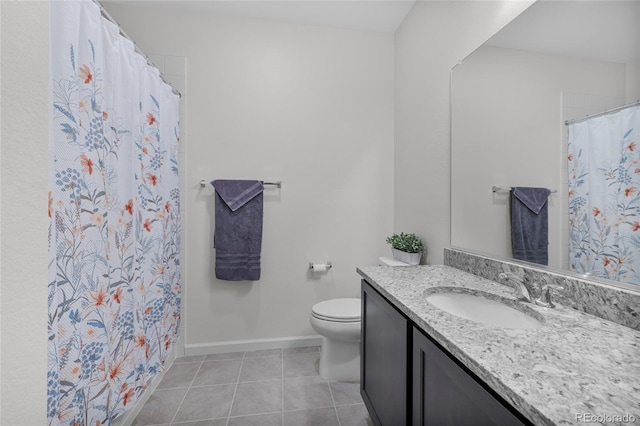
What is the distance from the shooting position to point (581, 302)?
0.83 m

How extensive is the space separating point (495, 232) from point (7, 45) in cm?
164

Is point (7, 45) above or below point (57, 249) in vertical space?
above

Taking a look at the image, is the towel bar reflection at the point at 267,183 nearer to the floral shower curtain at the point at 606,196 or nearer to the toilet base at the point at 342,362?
the toilet base at the point at 342,362

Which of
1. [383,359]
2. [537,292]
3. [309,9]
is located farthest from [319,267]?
[309,9]

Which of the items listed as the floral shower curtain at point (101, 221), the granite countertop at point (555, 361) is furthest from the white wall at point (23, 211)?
A: the granite countertop at point (555, 361)

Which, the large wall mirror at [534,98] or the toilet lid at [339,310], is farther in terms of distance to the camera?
the toilet lid at [339,310]

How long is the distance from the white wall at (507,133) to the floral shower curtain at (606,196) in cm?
4

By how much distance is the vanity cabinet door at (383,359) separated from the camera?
35.6 inches

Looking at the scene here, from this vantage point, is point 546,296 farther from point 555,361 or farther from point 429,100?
point 429,100

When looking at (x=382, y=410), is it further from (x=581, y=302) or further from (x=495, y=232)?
(x=495, y=232)

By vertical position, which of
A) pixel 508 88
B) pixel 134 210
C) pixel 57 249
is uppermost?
pixel 508 88

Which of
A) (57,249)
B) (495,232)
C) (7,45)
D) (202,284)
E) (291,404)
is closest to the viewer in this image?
(7,45)

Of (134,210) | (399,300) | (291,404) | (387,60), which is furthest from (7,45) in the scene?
(387,60)

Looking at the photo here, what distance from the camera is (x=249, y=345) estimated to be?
2.04 meters
